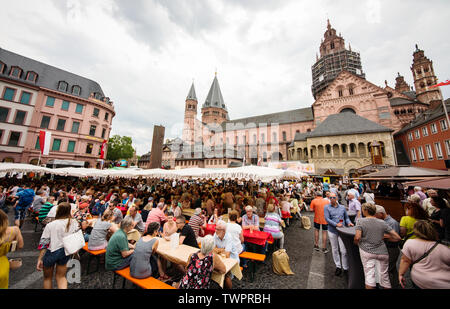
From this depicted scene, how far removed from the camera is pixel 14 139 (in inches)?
886

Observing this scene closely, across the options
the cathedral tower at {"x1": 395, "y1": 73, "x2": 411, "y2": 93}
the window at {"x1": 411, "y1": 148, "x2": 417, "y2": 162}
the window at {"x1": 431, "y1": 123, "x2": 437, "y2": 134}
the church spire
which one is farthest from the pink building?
the cathedral tower at {"x1": 395, "y1": 73, "x2": 411, "y2": 93}

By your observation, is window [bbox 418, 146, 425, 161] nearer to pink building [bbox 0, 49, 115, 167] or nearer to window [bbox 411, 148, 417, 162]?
window [bbox 411, 148, 417, 162]

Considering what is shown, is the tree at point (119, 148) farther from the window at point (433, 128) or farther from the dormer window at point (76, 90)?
the window at point (433, 128)

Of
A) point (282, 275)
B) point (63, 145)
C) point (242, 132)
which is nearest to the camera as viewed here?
point (282, 275)

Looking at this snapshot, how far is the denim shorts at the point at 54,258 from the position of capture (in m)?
3.21

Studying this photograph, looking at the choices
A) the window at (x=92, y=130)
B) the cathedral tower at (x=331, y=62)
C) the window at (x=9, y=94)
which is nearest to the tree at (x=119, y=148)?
the window at (x=92, y=130)

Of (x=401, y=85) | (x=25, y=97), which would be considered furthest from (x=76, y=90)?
(x=401, y=85)

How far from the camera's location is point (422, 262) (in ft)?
8.38

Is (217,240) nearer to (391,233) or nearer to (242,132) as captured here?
(391,233)
